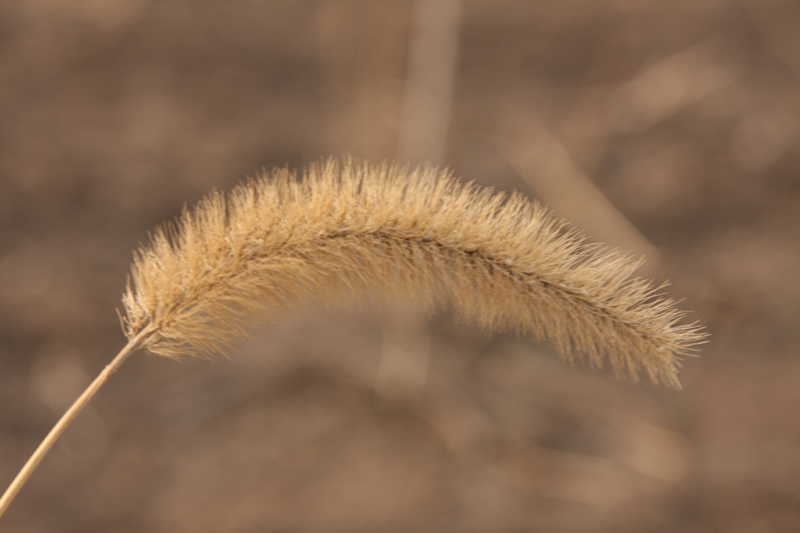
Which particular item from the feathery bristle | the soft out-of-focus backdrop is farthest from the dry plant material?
the soft out-of-focus backdrop

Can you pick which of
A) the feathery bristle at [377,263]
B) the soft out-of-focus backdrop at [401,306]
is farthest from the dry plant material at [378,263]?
the soft out-of-focus backdrop at [401,306]

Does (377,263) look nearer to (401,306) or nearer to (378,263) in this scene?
(378,263)

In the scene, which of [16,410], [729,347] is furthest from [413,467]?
[16,410]

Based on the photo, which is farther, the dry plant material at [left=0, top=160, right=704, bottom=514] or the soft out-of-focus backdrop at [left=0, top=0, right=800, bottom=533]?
the soft out-of-focus backdrop at [left=0, top=0, right=800, bottom=533]

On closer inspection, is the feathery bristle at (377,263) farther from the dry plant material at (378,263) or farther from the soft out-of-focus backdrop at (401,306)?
the soft out-of-focus backdrop at (401,306)

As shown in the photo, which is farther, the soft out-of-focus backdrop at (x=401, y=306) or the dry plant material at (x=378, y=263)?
the soft out-of-focus backdrop at (x=401, y=306)

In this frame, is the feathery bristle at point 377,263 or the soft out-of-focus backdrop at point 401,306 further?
the soft out-of-focus backdrop at point 401,306

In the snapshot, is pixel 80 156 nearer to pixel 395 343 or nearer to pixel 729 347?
pixel 395 343

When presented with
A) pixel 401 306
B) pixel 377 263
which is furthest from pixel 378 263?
pixel 401 306

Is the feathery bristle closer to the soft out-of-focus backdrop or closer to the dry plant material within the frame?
the dry plant material

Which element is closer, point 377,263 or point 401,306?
point 377,263
